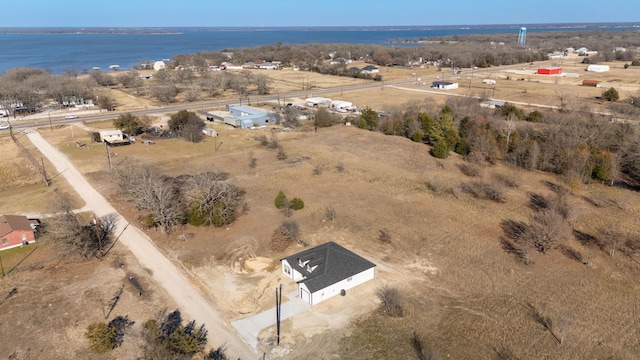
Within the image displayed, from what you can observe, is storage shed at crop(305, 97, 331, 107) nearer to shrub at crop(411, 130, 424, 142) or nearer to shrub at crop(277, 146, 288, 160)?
shrub at crop(411, 130, 424, 142)

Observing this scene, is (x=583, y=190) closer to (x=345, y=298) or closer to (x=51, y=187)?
(x=345, y=298)

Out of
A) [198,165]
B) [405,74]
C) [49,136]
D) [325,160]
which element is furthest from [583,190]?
[405,74]

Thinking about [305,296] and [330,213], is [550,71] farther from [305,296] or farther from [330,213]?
[305,296]

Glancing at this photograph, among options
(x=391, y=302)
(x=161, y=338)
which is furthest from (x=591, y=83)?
(x=161, y=338)

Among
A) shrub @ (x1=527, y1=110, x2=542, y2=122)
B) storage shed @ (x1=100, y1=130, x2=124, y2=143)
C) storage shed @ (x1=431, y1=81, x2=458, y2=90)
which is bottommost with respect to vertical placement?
storage shed @ (x1=100, y1=130, x2=124, y2=143)

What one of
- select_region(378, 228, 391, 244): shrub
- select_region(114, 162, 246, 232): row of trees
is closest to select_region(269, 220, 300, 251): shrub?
select_region(114, 162, 246, 232): row of trees

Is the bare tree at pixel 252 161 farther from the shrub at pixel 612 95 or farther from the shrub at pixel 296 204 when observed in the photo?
the shrub at pixel 612 95

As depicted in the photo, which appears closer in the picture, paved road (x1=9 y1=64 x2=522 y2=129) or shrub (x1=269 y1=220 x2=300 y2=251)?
shrub (x1=269 y1=220 x2=300 y2=251)
